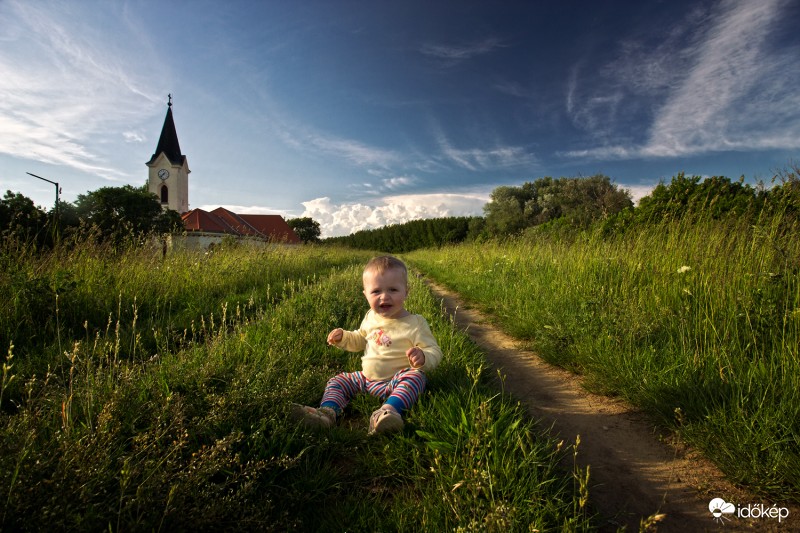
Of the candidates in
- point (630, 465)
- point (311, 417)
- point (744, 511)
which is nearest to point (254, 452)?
point (311, 417)

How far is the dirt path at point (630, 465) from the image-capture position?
70.5 inches

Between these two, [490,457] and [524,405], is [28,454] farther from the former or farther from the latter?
[524,405]

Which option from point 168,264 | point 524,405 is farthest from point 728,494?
point 168,264

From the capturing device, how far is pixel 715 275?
3518 mm

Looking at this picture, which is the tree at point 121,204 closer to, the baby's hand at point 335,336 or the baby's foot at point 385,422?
the baby's hand at point 335,336

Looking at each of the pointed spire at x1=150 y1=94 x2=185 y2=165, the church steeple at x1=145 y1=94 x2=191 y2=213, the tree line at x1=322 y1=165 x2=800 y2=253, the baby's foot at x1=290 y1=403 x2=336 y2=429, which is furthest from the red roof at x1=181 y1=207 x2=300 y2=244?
the baby's foot at x1=290 y1=403 x2=336 y2=429

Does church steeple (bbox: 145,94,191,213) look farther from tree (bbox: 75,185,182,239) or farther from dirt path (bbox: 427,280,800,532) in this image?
dirt path (bbox: 427,280,800,532)

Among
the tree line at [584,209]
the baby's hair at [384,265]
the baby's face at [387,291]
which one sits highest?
the tree line at [584,209]

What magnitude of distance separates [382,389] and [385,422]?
21.2 inches

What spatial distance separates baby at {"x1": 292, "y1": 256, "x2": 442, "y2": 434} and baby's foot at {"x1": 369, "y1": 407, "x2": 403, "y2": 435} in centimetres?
24

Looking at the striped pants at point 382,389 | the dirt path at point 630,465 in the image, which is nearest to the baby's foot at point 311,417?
the striped pants at point 382,389

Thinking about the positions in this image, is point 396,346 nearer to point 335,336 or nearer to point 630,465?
point 335,336

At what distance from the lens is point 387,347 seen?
288 centimetres

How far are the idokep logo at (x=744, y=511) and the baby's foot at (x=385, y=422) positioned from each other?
1.65 m
